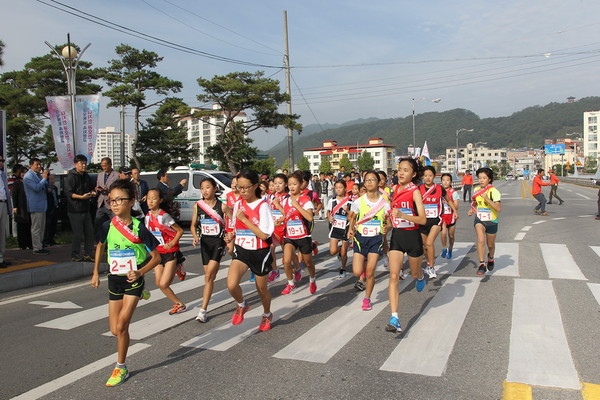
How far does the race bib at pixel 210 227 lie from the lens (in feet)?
19.7

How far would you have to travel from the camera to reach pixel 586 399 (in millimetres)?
3506

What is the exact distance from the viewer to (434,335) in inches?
196

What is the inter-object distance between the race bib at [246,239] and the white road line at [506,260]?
190 inches

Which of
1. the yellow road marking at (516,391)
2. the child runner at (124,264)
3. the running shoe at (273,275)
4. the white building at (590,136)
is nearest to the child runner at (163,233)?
the child runner at (124,264)

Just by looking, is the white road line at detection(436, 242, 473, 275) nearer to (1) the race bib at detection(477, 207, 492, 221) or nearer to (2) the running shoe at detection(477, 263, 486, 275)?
(2) the running shoe at detection(477, 263, 486, 275)

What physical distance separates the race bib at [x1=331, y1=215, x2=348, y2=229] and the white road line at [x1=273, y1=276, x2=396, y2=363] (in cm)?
175

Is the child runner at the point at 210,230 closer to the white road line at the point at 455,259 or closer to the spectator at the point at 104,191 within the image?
the spectator at the point at 104,191

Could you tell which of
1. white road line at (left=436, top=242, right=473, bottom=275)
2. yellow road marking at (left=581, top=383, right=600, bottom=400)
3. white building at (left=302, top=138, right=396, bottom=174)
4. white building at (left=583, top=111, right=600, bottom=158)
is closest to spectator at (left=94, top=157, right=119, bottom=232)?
white road line at (left=436, top=242, right=473, bottom=275)

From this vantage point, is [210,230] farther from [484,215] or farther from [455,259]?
[455,259]

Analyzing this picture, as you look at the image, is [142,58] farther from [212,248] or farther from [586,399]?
[586,399]

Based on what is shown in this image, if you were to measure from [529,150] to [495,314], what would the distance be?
709ft

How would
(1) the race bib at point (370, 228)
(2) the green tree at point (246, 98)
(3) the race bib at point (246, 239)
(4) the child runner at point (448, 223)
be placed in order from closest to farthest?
Result: (3) the race bib at point (246, 239) → (1) the race bib at point (370, 228) → (4) the child runner at point (448, 223) → (2) the green tree at point (246, 98)

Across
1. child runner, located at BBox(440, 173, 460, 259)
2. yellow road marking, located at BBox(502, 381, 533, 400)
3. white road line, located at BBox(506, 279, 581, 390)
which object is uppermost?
child runner, located at BBox(440, 173, 460, 259)

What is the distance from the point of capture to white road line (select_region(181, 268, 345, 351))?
4.88 meters
